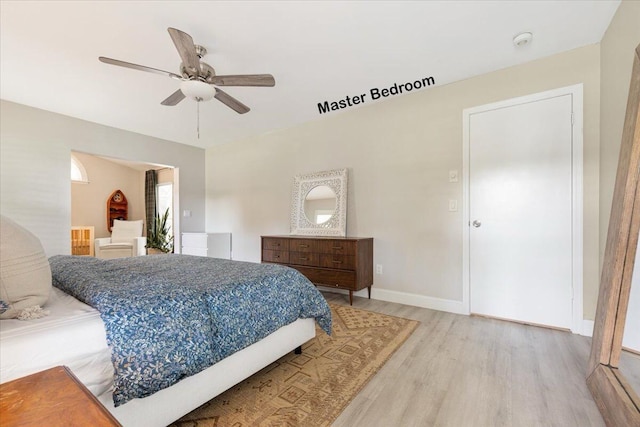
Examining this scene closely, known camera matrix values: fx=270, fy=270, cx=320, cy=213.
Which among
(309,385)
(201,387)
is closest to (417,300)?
(309,385)

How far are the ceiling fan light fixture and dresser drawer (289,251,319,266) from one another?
1.93 m

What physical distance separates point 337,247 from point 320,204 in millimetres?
818

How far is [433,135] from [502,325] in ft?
6.37

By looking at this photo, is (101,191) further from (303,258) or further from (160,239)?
(303,258)

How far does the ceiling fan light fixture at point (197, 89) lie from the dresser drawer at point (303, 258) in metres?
1.93

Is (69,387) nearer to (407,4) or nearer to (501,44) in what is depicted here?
(407,4)

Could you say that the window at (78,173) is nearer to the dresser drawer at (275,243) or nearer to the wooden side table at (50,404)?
the dresser drawer at (275,243)

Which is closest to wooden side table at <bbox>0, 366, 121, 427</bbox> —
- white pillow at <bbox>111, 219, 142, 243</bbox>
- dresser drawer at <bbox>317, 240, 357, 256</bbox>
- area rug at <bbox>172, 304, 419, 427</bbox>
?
area rug at <bbox>172, 304, 419, 427</bbox>

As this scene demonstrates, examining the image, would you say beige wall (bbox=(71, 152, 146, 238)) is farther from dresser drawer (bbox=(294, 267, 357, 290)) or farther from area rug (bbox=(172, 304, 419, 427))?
area rug (bbox=(172, 304, 419, 427))

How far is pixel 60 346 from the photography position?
2.99ft

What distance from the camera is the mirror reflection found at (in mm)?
3537

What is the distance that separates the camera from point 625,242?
142 cm

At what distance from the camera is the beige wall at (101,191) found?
5668 mm

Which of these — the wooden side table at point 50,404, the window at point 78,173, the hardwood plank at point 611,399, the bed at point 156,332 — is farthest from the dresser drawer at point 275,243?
the window at point 78,173
